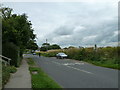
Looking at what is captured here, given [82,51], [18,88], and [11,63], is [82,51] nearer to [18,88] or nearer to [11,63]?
[11,63]

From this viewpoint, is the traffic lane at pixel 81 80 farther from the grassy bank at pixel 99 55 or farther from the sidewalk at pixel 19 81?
the grassy bank at pixel 99 55

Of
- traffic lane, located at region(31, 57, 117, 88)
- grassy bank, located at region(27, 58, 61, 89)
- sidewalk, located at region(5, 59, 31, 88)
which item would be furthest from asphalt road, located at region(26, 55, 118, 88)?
sidewalk, located at region(5, 59, 31, 88)

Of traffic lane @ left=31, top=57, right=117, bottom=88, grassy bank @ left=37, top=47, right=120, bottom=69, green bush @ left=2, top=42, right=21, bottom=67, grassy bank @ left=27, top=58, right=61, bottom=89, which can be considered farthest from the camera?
grassy bank @ left=37, top=47, right=120, bottom=69

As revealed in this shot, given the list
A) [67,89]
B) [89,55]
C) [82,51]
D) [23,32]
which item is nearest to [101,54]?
[89,55]

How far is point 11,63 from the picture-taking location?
19594 mm

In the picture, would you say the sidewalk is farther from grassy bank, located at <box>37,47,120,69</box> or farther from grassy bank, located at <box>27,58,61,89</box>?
grassy bank, located at <box>37,47,120,69</box>

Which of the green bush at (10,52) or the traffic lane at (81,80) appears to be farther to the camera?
the green bush at (10,52)

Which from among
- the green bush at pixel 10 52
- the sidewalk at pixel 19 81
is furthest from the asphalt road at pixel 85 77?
the green bush at pixel 10 52

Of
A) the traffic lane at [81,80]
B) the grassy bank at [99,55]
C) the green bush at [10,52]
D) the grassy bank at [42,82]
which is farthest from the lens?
the grassy bank at [99,55]

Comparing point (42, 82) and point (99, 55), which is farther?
point (99, 55)

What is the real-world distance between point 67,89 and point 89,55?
2615 centimetres

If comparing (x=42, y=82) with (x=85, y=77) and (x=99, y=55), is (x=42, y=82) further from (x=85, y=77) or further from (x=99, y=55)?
(x=99, y=55)

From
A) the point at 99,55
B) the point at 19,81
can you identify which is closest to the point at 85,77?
the point at 19,81

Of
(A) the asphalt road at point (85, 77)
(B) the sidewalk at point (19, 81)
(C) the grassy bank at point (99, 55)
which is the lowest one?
(A) the asphalt road at point (85, 77)
